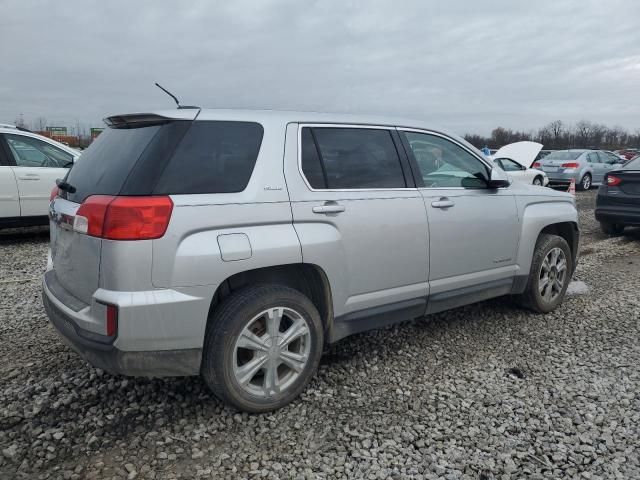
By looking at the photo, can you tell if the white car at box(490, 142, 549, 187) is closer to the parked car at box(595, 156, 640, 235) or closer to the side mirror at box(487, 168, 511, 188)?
the parked car at box(595, 156, 640, 235)

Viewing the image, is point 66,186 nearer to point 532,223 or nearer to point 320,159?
point 320,159

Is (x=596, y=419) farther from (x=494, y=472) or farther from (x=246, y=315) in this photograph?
(x=246, y=315)

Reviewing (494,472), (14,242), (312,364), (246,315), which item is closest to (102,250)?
(246,315)

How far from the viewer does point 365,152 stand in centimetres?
344

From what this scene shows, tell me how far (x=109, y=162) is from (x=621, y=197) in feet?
26.7

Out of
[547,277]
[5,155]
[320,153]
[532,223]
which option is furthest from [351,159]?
[5,155]

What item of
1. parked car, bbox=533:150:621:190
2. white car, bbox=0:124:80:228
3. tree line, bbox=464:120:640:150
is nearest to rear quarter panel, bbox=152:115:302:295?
white car, bbox=0:124:80:228

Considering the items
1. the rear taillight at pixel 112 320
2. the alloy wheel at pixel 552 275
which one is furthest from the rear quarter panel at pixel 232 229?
the alloy wheel at pixel 552 275

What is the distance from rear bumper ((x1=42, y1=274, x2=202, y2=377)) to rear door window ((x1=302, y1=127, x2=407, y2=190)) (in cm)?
124

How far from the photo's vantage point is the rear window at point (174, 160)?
8.43 feet

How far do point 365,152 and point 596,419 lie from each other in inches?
85.2

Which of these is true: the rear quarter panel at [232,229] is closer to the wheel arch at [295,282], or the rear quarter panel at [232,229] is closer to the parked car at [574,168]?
the wheel arch at [295,282]

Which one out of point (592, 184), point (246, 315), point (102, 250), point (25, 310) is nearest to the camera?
point (102, 250)

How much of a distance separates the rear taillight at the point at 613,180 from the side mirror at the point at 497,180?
17.4ft
